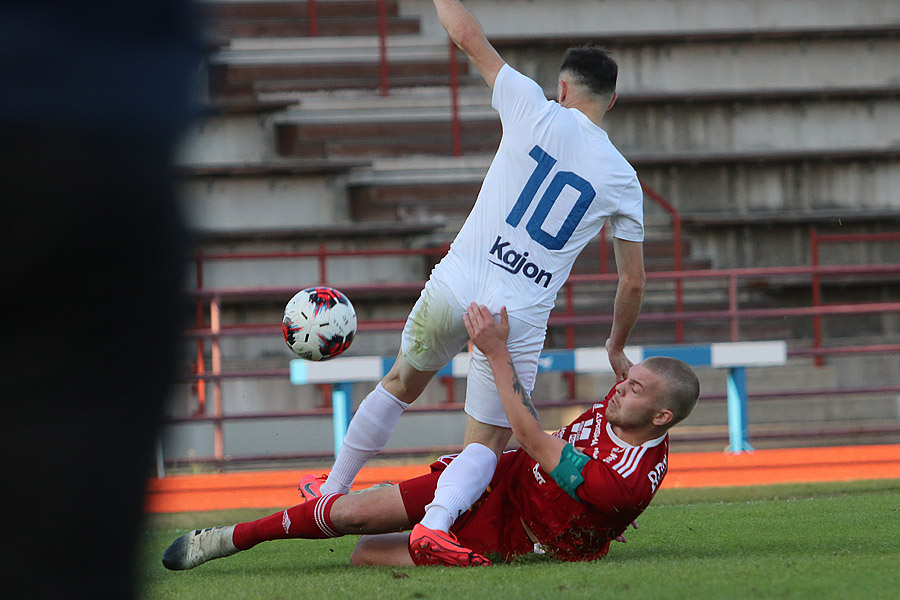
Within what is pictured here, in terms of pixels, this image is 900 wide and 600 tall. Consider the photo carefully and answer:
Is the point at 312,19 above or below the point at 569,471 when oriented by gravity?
above

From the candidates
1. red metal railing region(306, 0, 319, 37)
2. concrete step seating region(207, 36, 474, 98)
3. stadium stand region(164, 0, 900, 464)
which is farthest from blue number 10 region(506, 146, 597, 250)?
red metal railing region(306, 0, 319, 37)

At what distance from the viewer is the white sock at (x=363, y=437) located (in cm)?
355

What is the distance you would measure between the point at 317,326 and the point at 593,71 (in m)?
1.37

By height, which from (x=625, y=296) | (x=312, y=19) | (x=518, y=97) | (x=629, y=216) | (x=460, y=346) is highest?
(x=312, y=19)

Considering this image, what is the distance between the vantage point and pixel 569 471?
9.46 ft

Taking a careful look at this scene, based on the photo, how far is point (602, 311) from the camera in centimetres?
1014

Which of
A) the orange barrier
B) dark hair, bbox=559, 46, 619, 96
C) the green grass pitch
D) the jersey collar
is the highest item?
dark hair, bbox=559, 46, 619, 96

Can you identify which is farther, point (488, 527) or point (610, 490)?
point (488, 527)

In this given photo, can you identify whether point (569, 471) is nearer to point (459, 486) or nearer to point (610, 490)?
point (610, 490)

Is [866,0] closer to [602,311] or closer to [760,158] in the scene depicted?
[760,158]

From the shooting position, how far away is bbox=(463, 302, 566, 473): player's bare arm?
9.61 feet

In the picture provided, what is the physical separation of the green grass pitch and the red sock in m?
0.11

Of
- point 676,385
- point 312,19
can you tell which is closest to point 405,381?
point 676,385

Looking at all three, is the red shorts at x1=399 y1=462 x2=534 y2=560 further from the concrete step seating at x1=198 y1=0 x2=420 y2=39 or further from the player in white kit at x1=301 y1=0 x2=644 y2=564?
the concrete step seating at x1=198 y1=0 x2=420 y2=39
